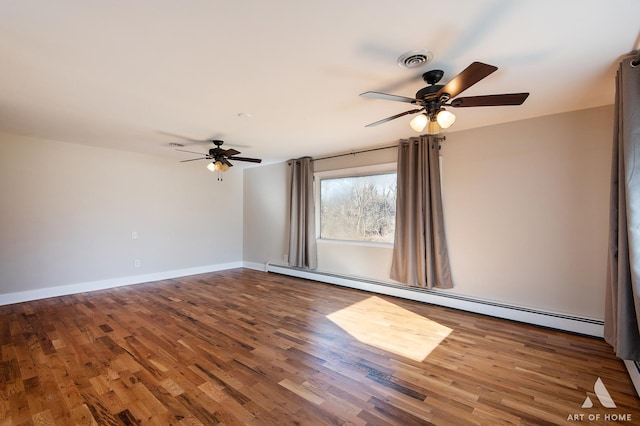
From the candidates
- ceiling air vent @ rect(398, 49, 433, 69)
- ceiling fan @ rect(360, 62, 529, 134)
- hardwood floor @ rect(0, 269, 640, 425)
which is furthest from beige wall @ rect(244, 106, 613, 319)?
ceiling air vent @ rect(398, 49, 433, 69)

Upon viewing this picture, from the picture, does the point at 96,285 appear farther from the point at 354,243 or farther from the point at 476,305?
the point at 476,305

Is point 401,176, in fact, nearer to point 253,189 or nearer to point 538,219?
point 538,219

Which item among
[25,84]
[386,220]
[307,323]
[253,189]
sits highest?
[25,84]

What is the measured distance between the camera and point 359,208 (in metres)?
5.00

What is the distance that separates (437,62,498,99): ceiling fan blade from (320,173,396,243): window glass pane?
2.51 metres

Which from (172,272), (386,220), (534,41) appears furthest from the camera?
(172,272)

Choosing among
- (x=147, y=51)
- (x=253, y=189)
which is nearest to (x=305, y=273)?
(x=253, y=189)

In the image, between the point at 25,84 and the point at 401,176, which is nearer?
the point at 25,84

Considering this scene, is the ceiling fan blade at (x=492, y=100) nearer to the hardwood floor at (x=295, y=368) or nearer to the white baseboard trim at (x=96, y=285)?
the hardwood floor at (x=295, y=368)

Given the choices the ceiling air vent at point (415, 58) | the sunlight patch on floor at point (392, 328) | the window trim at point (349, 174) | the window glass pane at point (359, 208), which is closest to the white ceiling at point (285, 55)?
the ceiling air vent at point (415, 58)

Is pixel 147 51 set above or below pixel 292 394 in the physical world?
above

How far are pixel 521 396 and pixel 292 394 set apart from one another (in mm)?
1624

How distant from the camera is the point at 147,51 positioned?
77.6 inches

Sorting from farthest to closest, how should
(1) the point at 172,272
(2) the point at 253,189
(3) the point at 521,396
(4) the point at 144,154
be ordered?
(2) the point at 253,189 → (1) the point at 172,272 → (4) the point at 144,154 → (3) the point at 521,396
